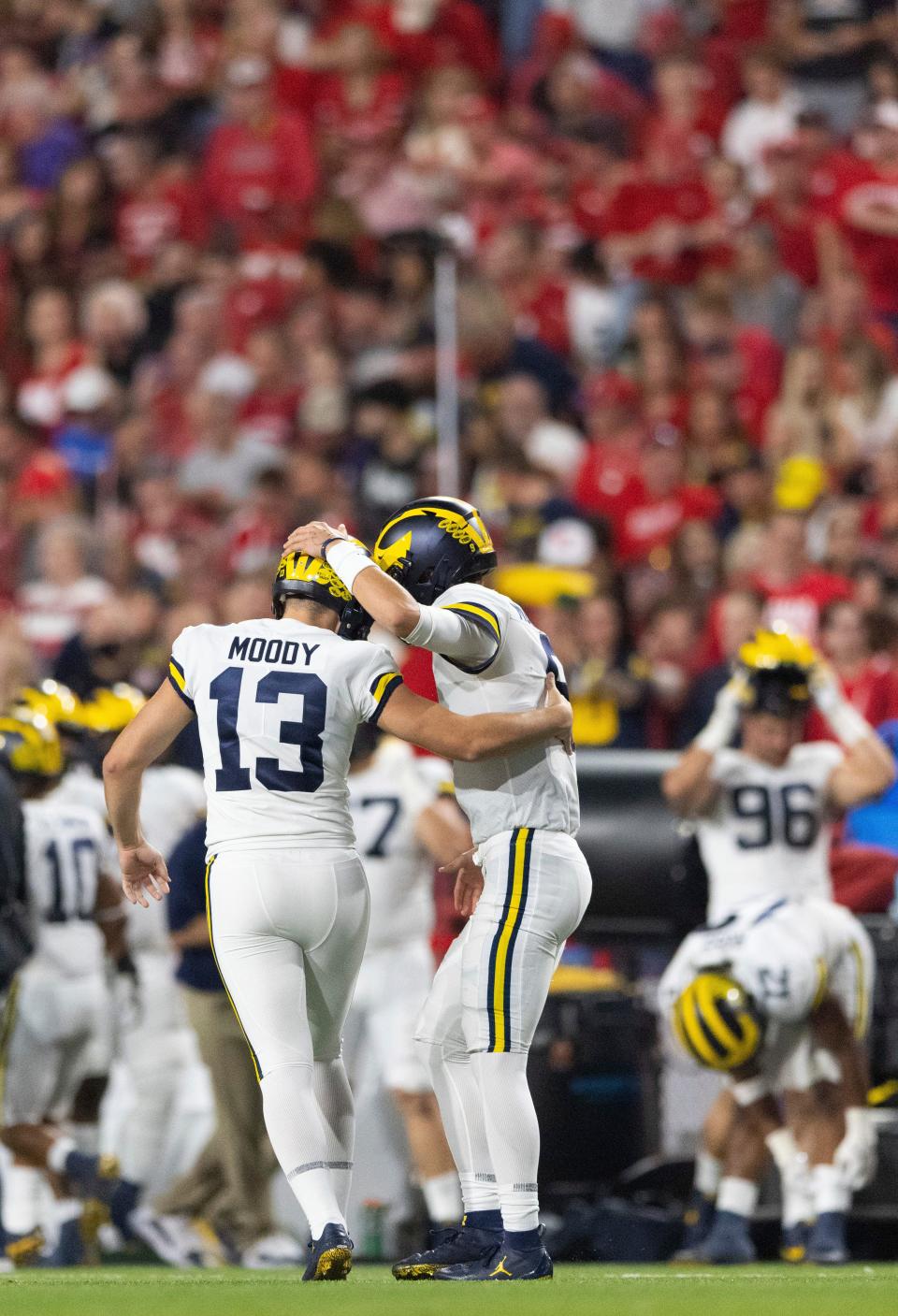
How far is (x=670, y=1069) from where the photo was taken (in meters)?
9.55

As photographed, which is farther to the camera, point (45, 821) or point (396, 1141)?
point (396, 1141)

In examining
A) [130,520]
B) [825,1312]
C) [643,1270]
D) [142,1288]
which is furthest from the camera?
[130,520]

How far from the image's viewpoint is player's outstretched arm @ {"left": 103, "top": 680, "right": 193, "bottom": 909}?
6230 millimetres

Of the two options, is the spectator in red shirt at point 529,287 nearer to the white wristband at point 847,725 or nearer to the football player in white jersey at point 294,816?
the white wristband at point 847,725

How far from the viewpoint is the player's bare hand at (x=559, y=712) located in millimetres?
6211

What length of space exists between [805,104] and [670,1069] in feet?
25.1

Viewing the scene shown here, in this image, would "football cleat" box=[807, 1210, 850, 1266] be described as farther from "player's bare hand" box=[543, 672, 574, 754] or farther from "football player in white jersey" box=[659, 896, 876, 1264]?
"player's bare hand" box=[543, 672, 574, 754]

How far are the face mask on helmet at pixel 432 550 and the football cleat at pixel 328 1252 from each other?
172cm

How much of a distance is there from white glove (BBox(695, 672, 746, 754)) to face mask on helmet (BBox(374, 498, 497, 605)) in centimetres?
246

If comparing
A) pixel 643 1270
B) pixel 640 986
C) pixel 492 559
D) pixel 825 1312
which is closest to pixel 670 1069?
pixel 640 986

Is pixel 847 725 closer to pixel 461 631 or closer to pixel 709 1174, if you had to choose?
pixel 709 1174

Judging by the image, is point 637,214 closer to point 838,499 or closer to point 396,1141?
point 838,499

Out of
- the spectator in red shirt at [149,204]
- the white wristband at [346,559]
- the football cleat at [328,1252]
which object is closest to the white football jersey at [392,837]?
the white wristband at [346,559]

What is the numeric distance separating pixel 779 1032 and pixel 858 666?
2.89 meters
